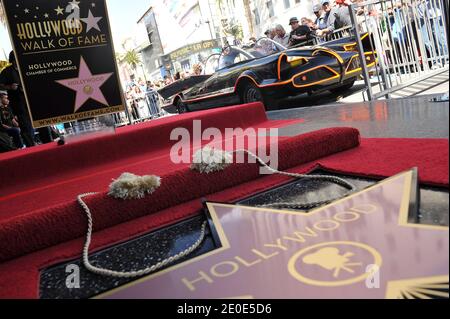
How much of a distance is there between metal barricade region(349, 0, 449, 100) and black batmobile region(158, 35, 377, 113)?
0.25 meters

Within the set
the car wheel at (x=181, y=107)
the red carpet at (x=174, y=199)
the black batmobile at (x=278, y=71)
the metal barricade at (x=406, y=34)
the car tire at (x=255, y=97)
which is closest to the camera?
the red carpet at (x=174, y=199)

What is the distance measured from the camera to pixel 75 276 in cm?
124

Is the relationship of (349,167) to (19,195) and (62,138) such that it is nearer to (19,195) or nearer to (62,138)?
(19,195)

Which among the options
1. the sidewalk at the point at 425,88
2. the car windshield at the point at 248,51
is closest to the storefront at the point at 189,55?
the car windshield at the point at 248,51

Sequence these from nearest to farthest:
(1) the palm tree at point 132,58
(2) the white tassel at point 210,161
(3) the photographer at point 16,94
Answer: (2) the white tassel at point 210,161 → (3) the photographer at point 16,94 → (1) the palm tree at point 132,58

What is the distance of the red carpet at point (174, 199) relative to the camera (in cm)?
141

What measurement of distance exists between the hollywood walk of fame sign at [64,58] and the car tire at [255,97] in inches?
102

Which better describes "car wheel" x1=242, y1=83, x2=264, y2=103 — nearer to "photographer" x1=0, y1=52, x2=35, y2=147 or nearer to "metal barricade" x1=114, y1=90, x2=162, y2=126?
"photographer" x1=0, y1=52, x2=35, y2=147

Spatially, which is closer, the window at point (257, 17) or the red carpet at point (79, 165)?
the red carpet at point (79, 165)

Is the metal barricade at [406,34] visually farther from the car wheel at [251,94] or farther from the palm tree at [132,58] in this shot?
the palm tree at [132,58]
